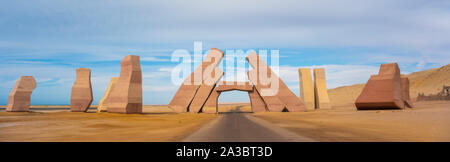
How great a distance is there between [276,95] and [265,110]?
3.78 metres

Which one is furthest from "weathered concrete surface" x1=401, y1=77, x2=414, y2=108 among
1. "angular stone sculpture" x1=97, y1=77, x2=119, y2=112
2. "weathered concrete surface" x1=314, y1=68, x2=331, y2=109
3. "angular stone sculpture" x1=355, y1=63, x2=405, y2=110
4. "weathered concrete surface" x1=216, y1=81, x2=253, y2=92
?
"angular stone sculpture" x1=97, y1=77, x2=119, y2=112

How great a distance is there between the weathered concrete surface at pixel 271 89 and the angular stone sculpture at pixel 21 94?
28595 millimetres

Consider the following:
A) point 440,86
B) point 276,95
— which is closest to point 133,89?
point 276,95

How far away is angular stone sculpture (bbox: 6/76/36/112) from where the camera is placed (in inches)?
1415

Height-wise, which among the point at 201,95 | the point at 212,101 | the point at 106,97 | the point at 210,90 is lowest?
the point at 212,101

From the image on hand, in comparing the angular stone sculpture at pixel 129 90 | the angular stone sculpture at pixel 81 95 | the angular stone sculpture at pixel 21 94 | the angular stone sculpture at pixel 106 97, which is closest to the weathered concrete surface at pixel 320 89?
the angular stone sculpture at pixel 129 90

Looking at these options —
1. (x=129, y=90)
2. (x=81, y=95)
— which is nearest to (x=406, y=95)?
(x=129, y=90)

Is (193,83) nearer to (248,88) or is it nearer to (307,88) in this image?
(248,88)

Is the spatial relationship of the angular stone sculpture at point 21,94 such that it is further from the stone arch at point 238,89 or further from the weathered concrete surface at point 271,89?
the weathered concrete surface at point 271,89

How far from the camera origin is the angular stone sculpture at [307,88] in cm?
5725

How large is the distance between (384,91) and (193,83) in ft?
86.6

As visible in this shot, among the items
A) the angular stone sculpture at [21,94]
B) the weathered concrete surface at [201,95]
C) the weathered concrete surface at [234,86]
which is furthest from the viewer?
the weathered concrete surface at [234,86]

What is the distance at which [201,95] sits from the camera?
46281mm
